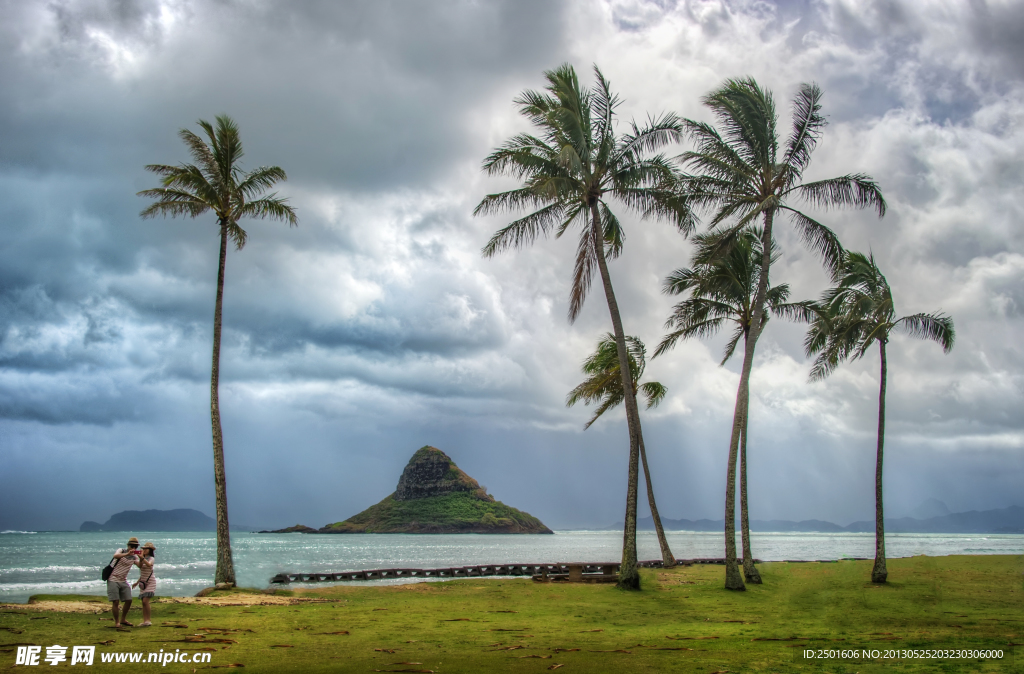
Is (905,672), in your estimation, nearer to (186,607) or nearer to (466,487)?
(186,607)

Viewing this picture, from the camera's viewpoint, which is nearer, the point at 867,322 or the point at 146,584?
the point at 146,584

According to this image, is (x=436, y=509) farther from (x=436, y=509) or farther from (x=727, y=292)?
(x=727, y=292)

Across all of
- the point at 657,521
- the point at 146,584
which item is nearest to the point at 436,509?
the point at 657,521

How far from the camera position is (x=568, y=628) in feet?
36.3

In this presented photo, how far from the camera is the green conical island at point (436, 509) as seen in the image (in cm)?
16073

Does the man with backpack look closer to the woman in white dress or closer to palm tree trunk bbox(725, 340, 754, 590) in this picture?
the woman in white dress

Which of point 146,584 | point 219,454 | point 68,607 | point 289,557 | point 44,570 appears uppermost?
point 219,454

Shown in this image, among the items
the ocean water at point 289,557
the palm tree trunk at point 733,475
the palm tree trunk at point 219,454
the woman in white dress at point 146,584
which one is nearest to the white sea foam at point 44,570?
the ocean water at point 289,557

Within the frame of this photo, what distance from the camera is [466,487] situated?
176500 millimetres

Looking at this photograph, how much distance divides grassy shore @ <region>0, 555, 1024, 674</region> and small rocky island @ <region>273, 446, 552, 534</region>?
145 meters

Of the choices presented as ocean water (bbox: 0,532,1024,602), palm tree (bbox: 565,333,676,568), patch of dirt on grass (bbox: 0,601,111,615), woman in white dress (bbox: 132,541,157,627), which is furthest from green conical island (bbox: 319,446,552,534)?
woman in white dress (bbox: 132,541,157,627)

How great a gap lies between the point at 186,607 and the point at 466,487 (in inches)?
6558

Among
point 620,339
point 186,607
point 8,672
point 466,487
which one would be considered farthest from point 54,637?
point 466,487

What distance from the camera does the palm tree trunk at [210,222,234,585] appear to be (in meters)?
18.3
